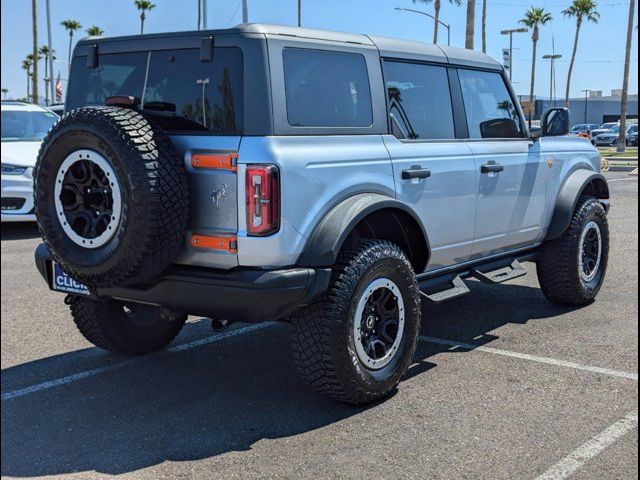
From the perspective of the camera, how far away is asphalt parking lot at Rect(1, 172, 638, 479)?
3.58 metres

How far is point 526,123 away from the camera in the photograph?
617 cm

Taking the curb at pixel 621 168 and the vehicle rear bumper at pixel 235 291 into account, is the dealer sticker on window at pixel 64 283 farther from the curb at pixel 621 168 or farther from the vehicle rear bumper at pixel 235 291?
the curb at pixel 621 168

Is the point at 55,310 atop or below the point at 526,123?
below

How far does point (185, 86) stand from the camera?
4.14 meters

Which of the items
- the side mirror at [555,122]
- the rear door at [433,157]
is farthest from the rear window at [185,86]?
the side mirror at [555,122]

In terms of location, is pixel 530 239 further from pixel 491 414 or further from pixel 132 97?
pixel 132 97

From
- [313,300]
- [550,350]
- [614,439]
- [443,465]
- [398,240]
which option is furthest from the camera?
[550,350]

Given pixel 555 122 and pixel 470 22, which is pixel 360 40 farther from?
pixel 470 22

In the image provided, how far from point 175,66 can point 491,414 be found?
248 centimetres

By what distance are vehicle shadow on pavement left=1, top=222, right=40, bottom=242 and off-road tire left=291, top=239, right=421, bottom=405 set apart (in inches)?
289

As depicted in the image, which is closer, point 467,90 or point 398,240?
point 398,240

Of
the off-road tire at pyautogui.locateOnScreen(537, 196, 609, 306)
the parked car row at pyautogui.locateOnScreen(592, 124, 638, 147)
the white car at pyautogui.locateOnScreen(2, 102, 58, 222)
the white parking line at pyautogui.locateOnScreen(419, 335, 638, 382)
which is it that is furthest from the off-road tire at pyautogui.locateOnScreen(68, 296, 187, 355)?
the parked car row at pyautogui.locateOnScreen(592, 124, 638, 147)

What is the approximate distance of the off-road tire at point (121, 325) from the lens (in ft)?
16.5

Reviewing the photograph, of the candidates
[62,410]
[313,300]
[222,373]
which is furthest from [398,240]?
[62,410]
